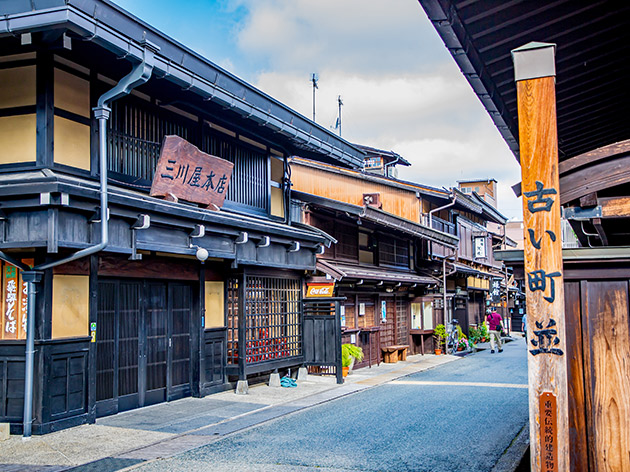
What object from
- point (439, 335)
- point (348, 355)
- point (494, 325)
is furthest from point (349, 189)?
point (348, 355)

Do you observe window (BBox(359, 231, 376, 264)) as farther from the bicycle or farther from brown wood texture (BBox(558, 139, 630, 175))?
brown wood texture (BBox(558, 139, 630, 175))

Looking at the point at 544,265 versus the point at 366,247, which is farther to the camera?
the point at 366,247

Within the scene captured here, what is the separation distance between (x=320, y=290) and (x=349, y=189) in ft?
32.5

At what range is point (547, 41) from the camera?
594 cm

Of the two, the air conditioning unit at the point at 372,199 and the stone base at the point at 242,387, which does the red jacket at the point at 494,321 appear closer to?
the air conditioning unit at the point at 372,199

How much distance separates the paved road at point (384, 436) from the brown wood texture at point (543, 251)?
3540 millimetres

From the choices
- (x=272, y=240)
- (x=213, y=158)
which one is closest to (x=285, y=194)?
(x=272, y=240)

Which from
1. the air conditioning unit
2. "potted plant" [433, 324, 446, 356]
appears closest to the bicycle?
"potted plant" [433, 324, 446, 356]

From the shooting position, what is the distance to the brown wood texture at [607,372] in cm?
492

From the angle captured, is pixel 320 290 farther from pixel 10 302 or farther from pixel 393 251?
pixel 393 251

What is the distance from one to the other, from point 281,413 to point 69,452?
444 centimetres

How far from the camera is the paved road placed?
8.10m

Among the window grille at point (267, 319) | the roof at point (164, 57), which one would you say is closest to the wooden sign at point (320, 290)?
the window grille at point (267, 319)

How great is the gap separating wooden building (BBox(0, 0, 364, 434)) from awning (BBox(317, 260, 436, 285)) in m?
1.86
